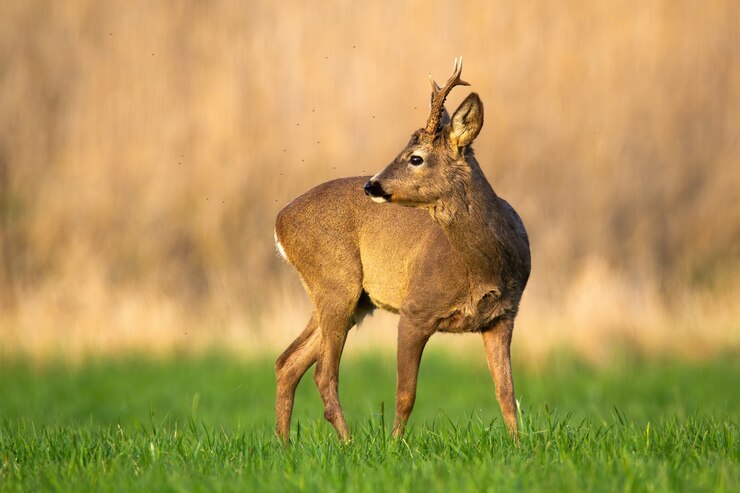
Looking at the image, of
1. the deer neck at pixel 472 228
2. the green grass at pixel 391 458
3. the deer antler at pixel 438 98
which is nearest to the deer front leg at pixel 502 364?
the green grass at pixel 391 458

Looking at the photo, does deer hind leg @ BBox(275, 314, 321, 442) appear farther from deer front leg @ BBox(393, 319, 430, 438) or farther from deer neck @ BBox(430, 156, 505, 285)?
deer neck @ BBox(430, 156, 505, 285)

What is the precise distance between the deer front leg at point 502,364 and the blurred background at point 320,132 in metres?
9.11

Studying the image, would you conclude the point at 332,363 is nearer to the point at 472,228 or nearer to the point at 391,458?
A: the point at 472,228

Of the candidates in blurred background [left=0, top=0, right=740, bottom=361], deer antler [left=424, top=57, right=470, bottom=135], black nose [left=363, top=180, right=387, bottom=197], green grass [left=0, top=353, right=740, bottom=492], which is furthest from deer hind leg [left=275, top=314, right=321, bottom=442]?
blurred background [left=0, top=0, right=740, bottom=361]

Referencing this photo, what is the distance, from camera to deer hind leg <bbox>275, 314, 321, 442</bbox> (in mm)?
8484

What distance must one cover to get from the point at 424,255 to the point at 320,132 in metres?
10.6

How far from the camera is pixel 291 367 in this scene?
27.9ft

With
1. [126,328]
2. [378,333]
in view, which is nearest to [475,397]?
[378,333]

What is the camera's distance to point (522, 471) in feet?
18.6

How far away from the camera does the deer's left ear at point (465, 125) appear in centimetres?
755

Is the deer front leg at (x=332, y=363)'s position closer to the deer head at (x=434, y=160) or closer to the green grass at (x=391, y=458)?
the green grass at (x=391, y=458)

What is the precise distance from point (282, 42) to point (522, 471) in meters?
14.0

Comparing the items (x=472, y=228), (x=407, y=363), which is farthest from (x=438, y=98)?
(x=407, y=363)

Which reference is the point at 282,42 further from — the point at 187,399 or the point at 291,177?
the point at 187,399
